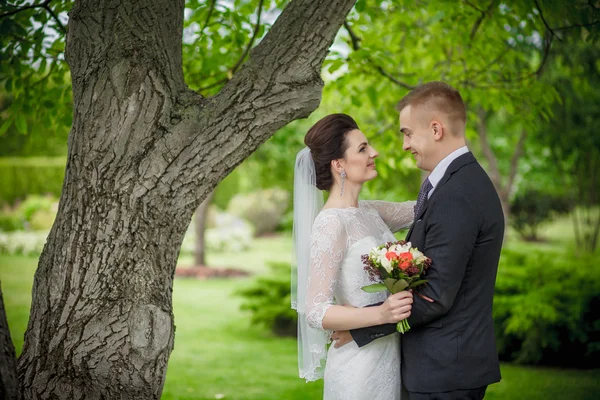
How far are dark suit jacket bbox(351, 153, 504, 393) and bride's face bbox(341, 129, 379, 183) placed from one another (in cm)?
56

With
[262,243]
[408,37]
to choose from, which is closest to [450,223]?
[408,37]

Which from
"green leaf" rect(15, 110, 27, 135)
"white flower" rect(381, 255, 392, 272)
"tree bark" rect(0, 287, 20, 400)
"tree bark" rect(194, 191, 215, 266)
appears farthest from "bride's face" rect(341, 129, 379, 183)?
"tree bark" rect(194, 191, 215, 266)

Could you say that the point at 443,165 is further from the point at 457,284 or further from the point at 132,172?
the point at 132,172

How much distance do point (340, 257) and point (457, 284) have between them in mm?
660

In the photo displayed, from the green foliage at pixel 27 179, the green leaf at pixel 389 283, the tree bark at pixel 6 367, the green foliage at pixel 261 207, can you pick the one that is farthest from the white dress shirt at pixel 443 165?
the green foliage at pixel 27 179

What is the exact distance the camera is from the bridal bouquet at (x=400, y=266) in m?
2.43

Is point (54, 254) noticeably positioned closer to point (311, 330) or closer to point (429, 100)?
point (311, 330)

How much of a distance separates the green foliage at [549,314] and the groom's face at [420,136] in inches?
173

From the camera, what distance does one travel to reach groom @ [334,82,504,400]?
2.50m

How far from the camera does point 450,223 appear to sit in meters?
2.49

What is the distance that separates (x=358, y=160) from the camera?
10.4 feet

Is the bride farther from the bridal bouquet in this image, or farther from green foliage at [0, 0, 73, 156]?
green foliage at [0, 0, 73, 156]

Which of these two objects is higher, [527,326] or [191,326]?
[527,326]

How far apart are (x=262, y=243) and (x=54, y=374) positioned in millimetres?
19605
